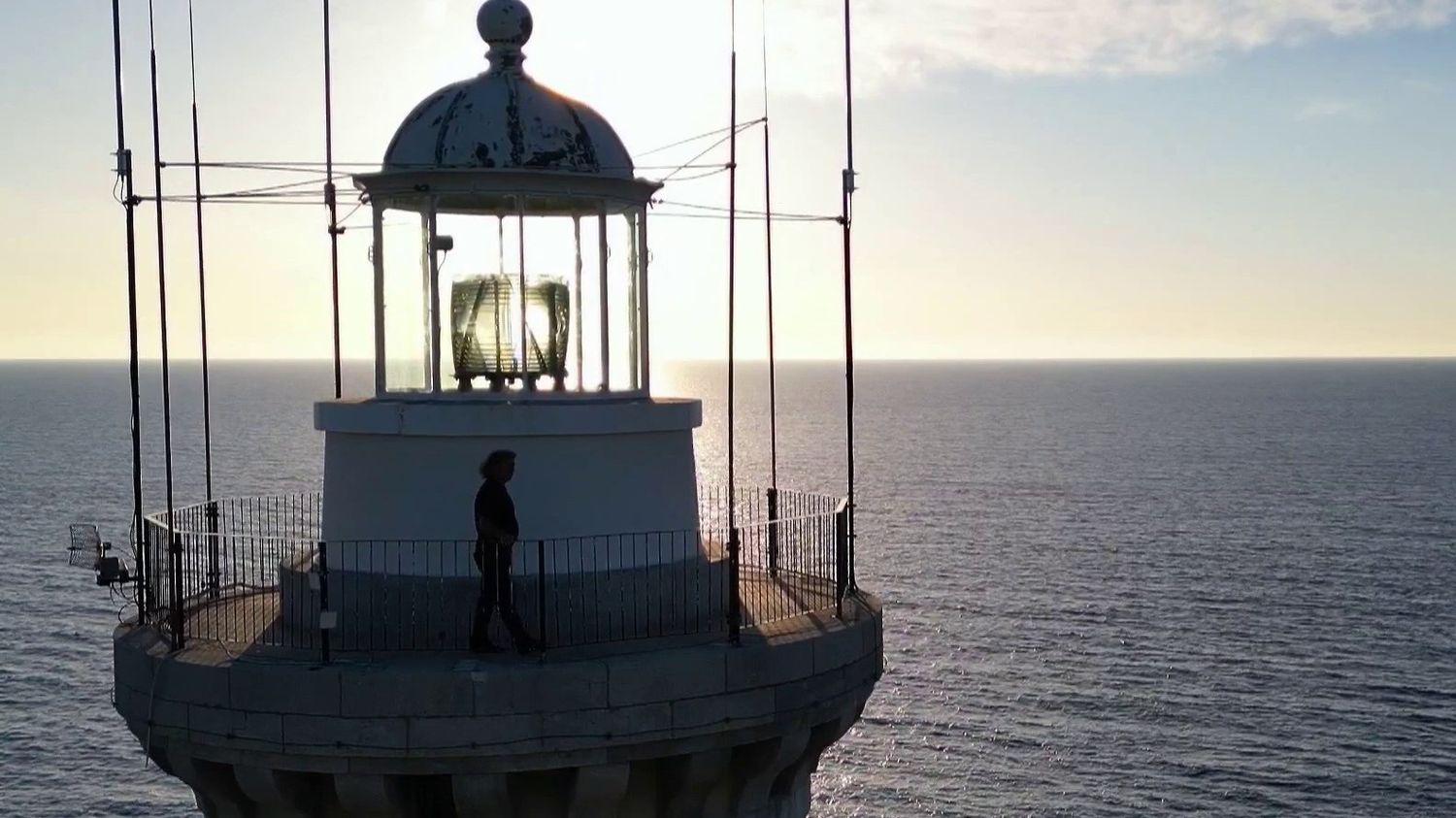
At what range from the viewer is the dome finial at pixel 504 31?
1128 cm

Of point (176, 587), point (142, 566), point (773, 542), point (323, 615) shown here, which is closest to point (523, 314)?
point (323, 615)

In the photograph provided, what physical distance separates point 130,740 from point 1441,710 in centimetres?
3479

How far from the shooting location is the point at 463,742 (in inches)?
364

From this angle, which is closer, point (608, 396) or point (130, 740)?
point (608, 396)

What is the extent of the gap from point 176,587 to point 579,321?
3.40 meters

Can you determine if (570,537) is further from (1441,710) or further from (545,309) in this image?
(1441,710)

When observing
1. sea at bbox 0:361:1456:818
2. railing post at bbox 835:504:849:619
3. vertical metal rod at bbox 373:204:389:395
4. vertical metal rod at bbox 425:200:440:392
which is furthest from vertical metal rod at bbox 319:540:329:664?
sea at bbox 0:361:1456:818

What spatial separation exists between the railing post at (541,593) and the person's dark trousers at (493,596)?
6.5 inches

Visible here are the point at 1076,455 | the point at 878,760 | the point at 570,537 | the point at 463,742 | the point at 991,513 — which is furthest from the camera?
the point at 1076,455

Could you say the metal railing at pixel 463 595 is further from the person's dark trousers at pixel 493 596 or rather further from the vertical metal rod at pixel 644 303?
the vertical metal rod at pixel 644 303

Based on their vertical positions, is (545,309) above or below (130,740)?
above

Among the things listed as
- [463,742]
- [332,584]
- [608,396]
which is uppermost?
[608,396]

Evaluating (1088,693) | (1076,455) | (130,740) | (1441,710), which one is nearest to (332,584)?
(130,740)

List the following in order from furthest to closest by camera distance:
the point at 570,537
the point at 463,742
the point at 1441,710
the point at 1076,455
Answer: the point at 1076,455 → the point at 1441,710 → the point at 570,537 → the point at 463,742
